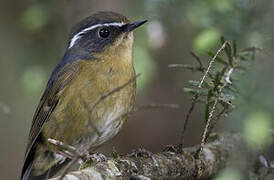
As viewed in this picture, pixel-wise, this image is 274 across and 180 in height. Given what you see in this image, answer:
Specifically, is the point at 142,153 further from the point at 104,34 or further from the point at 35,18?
the point at 35,18

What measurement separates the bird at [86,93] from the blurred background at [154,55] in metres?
0.28

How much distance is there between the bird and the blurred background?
0.91ft

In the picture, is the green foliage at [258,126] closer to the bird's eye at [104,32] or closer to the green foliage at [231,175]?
the green foliage at [231,175]

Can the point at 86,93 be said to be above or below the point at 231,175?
above

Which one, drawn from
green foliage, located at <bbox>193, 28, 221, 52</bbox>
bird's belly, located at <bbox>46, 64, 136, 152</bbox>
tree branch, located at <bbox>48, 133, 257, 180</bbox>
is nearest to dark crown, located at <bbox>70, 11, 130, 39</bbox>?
bird's belly, located at <bbox>46, 64, 136, 152</bbox>

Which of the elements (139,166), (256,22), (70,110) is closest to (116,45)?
(70,110)

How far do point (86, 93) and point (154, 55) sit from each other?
206 centimetres

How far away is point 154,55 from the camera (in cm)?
622

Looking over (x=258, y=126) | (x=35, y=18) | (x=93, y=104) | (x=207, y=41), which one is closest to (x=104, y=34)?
(x=35, y=18)

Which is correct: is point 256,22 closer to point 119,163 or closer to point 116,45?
point 116,45

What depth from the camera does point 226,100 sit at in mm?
3031

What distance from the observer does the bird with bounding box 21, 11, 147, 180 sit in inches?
170

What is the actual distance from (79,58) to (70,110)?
0.65 m

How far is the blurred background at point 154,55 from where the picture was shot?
3.56 metres
